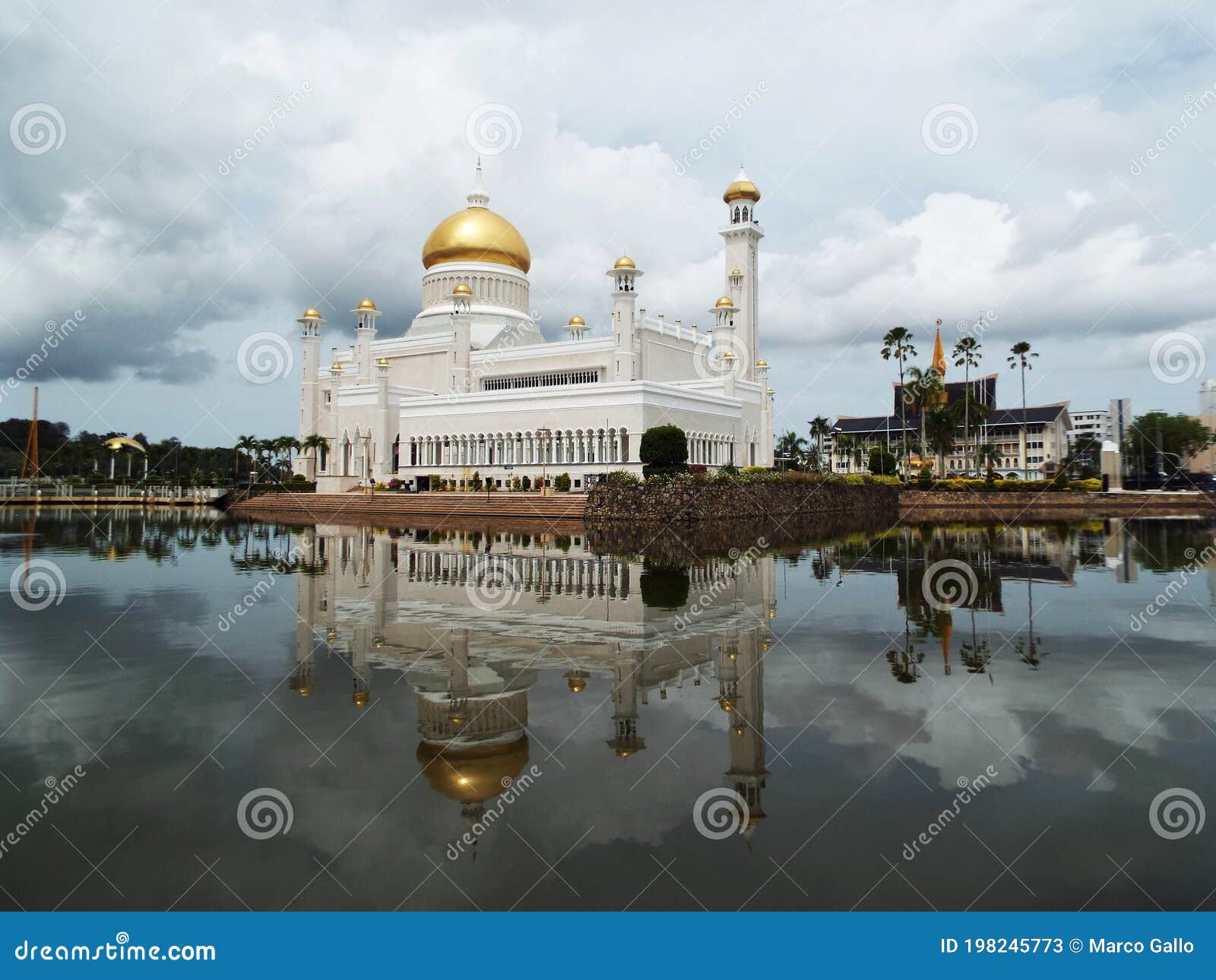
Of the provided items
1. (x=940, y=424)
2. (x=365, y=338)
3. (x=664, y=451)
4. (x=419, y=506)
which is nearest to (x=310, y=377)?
(x=365, y=338)

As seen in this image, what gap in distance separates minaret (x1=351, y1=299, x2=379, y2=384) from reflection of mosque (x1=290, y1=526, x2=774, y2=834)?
134ft

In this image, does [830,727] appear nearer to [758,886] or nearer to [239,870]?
[758,886]

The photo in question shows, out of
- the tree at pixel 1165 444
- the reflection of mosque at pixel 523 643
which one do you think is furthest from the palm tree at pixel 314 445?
the tree at pixel 1165 444

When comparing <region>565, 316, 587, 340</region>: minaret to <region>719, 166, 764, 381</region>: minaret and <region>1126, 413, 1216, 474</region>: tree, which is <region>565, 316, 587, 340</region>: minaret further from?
<region>1126, 413, 1216, 474</region>: tree

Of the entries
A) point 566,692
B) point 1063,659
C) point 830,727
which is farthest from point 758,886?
point 1063,659

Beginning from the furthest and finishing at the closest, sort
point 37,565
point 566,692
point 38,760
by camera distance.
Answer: point 37,565 → point 566,692 → point 38,760

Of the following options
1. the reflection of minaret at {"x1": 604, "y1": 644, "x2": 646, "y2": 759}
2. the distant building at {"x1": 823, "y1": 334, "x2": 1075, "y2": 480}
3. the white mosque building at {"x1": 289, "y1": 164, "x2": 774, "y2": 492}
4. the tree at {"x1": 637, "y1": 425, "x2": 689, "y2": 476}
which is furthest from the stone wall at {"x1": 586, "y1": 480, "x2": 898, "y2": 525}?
the distant building at {"x1": 823, "y1": 334, "x2": 1075, "y2": 480}

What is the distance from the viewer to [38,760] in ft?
19.5

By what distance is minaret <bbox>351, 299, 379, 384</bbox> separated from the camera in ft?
187

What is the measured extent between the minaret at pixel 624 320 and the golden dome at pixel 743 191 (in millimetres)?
10687

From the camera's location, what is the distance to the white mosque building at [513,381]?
44844 mm

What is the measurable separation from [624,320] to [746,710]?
4096cm

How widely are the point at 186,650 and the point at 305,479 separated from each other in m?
48.0

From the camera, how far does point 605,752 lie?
6.03 metres
